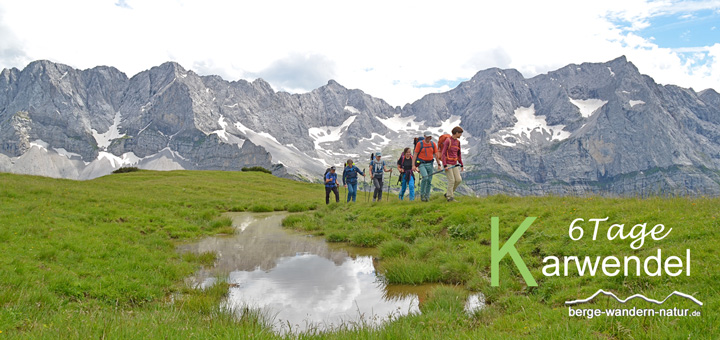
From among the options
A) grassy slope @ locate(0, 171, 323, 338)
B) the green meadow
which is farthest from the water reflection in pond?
grassy slope @ locate(0, 171, 323, 338)

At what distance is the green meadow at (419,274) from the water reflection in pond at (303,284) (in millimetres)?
527

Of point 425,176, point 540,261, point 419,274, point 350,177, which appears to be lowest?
point 419,274

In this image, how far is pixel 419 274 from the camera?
8.84 meters

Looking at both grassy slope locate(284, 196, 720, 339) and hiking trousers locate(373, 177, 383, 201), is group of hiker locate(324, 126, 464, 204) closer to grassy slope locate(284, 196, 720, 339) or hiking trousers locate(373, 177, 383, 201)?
hiking trousers locate(373, 177, 383, 201)

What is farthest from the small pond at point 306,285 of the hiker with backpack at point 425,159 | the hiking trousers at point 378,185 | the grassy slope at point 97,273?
the hiking trousers at point 378,185

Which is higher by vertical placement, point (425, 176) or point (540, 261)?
point (425, 176)

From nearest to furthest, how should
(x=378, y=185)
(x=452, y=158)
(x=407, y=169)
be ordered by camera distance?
(x=452, y=158) → (x=407, y=169) → (x=378, y=185)

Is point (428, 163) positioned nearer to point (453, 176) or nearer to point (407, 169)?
point (453, 176)

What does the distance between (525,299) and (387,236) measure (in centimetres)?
706

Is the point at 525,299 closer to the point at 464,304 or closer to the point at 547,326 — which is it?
the point at 464,304

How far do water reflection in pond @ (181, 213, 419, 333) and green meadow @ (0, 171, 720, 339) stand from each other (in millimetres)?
527

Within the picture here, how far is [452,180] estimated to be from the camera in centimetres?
1742

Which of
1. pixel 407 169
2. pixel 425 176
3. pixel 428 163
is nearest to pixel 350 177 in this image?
pixel 407 169

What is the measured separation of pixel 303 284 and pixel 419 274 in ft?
8.66
